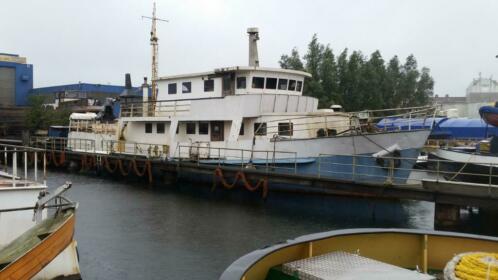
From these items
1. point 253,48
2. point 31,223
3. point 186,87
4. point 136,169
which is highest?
point 253,48

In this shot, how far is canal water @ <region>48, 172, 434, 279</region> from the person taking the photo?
1162 cm

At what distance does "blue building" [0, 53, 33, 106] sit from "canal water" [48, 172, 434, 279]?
4319 centimetres

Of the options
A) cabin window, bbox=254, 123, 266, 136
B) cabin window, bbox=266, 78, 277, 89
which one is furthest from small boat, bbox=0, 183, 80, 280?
cabin window, bbox=266, 78, 277, 89

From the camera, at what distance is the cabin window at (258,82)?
21422mm

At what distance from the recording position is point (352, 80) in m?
47.6

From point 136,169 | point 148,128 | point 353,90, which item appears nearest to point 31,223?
point 136,169

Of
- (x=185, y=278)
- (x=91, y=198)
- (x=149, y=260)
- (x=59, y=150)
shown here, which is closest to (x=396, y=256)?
(x=185, y=278)

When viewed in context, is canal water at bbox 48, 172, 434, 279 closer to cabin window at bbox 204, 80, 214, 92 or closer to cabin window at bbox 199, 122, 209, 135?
cabin window at bbox 199, 122, 209, 135

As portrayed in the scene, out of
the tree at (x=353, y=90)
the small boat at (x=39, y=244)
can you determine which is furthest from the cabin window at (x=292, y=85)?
the tree at (x=353, y=90)

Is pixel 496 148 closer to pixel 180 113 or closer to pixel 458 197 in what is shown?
pixel 458 197

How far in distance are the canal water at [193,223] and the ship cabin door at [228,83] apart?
4.60 meters

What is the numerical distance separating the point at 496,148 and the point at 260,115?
9.46 metres

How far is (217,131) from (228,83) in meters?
2.29

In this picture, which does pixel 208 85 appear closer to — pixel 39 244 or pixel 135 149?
pixel 135 149
